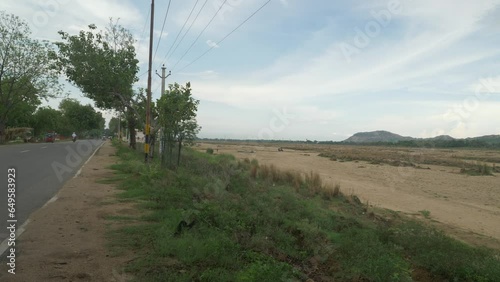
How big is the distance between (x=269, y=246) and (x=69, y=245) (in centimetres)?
322

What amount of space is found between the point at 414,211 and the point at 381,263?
1043cm

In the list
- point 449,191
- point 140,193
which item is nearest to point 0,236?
point 140,193

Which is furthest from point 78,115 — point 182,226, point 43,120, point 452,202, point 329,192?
point 182,226

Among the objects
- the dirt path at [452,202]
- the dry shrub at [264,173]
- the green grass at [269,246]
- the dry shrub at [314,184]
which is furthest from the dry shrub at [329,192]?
the green grass at [269,246]

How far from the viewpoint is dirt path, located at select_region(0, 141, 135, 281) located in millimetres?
4652

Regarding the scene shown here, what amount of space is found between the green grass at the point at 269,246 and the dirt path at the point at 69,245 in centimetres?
31

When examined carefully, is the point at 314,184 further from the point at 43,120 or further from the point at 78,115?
the point at 78,115

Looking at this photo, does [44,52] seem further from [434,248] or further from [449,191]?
[434,248]

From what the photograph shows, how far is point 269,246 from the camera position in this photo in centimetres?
636

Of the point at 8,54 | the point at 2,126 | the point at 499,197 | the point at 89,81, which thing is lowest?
the point at 499,197

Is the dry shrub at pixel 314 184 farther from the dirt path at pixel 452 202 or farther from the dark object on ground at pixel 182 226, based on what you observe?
the dark object on ground at pixel 182 226

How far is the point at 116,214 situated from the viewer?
793 centimetres

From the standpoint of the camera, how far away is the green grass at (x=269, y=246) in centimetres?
509

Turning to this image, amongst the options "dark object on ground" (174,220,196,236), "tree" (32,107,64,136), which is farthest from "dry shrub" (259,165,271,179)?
"tree" (32,107,64,136)
